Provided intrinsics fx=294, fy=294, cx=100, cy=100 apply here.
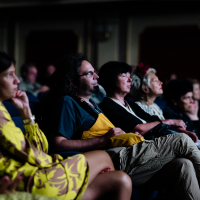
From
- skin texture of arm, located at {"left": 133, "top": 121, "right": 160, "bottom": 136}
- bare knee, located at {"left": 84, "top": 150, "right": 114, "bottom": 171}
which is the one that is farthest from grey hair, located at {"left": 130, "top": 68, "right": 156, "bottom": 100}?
bare knee, located at {"left": 84, "top": 150, "right": 114, "bottom": 171}

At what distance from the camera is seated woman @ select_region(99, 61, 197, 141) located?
6.48 feet

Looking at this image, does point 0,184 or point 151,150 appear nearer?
point 0,184

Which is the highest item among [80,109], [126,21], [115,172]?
[126,21]

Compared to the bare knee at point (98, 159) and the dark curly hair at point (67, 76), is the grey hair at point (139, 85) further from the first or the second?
the bare knee at point (98, 159)

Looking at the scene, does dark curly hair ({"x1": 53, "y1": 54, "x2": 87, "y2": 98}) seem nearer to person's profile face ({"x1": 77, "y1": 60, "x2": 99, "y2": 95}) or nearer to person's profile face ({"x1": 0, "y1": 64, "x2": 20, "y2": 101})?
person's profile face ({"x1": 77, "y1": 60, "x2": 99, "y2": 95})

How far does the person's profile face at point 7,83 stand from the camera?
1260mm

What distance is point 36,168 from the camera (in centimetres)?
124

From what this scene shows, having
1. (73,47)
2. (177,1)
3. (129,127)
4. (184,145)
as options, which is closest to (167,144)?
(184,145)

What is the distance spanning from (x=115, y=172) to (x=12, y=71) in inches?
25.7

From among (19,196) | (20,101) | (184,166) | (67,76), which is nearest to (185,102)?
(184,166)

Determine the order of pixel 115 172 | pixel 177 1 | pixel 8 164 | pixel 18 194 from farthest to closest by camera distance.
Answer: pixel 177 1 < pixel 115 172 < pixel 8 164 < pixel 18 194

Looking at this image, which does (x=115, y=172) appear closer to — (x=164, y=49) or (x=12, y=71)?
(x=12, y=71)

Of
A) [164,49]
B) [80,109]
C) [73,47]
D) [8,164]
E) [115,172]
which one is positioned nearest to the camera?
[8,164]

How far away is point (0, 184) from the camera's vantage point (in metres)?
1.10
